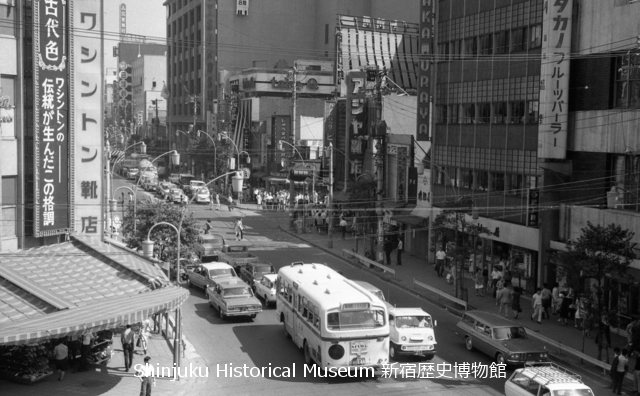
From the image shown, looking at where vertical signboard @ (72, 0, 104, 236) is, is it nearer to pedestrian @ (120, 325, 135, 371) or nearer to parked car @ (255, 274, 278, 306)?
pedestrian @ (120, 325, 135, 371)

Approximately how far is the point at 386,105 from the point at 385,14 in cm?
7594

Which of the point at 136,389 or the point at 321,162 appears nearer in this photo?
the point at 136,389

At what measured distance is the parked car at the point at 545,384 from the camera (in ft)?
66.0

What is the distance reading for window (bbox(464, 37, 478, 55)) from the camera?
45.5 meters

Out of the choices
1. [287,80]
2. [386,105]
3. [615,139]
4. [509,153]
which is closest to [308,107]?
[287,80]

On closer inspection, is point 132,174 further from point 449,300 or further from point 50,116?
point 50,116

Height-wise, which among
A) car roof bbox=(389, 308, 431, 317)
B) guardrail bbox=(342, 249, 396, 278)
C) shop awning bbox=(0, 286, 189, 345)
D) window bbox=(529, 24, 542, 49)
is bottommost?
guardrail bbox=(342, 249, 396, 278)

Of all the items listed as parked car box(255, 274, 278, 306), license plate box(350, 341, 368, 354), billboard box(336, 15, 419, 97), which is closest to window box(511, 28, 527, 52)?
parked car box(255, 274, 278, 306)

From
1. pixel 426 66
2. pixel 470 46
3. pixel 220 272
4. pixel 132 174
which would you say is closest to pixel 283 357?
pixel 220 272

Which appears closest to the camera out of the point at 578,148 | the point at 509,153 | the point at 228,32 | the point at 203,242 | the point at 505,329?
the point at 505,329

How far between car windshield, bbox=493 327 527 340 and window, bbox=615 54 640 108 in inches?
459

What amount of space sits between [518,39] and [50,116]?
23.5 meters

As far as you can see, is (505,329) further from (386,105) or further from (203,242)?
(386,105)

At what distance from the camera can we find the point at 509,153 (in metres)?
41.6
